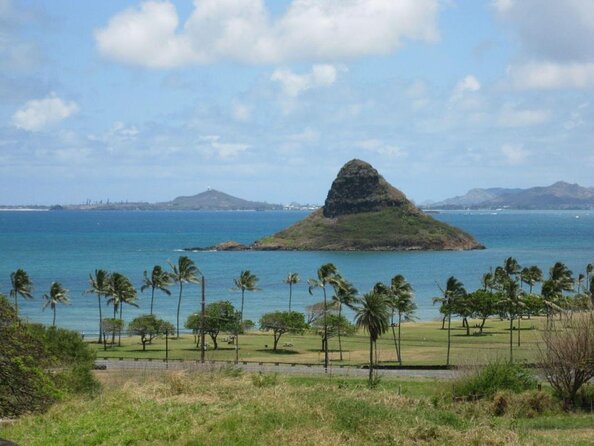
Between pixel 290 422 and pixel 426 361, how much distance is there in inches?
1819

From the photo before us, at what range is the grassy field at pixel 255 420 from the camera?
2197 cm

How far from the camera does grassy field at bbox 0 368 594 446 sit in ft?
72.1

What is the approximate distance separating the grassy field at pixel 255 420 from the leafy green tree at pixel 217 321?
53.1m

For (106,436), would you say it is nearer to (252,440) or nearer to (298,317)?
(252,440)

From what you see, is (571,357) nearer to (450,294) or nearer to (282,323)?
(450,294)

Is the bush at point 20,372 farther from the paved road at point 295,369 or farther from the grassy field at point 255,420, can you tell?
the paved road at point 295,369

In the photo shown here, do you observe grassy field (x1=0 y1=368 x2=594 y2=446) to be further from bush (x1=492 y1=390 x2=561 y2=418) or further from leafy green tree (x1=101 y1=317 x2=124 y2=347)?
leafy green tree (x1=101 y1=317 x2=124 y2=347)

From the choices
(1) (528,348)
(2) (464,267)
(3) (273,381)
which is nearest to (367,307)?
(1) (528,348)

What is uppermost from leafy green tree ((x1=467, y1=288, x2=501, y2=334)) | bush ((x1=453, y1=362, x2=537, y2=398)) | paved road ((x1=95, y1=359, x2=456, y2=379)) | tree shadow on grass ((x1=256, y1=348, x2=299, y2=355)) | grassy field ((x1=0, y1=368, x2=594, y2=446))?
grassy field ((x1=0, y1=368, x2=594, y2=446))

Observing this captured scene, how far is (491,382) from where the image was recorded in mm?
36094

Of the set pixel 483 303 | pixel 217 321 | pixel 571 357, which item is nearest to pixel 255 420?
pixel 571 357

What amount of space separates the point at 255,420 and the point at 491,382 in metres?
16.5

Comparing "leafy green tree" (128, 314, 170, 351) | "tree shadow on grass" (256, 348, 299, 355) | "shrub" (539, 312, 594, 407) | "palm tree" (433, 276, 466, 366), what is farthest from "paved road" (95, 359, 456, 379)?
"palm tree" (433, 276, 466, 366)

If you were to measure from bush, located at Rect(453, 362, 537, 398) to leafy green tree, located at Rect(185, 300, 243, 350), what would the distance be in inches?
1782
